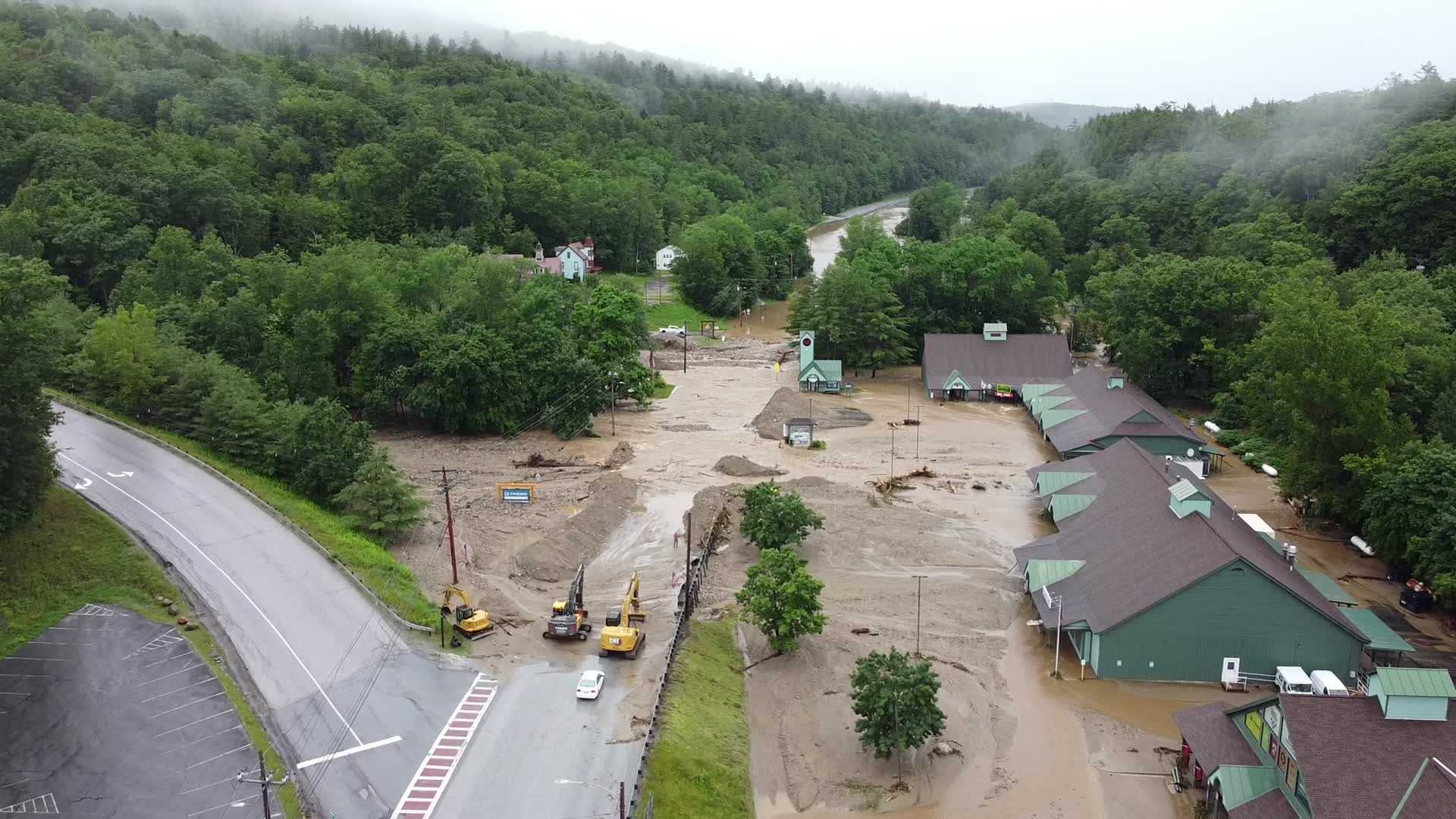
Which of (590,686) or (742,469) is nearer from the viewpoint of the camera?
(590,686)

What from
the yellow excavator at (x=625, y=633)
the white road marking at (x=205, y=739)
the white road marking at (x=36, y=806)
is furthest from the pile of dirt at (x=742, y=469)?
the white road marking at (x=36, y=806)

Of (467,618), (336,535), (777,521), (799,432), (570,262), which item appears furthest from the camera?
(570,262)

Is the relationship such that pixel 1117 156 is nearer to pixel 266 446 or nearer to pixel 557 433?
pixel 557 433

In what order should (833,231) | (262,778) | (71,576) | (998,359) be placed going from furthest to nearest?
1. (833,231)
2. (998,359)
3. (71,576)
4. (262,778)

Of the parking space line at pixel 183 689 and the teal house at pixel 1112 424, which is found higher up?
the teal house at pixel 1112 424

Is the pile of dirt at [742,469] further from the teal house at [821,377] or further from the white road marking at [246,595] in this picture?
the white road marking at [246,595]

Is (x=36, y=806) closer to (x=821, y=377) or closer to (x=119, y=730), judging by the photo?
(x=119, y=730)

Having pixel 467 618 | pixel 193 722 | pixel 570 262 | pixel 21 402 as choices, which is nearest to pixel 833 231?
pixel 570 262
